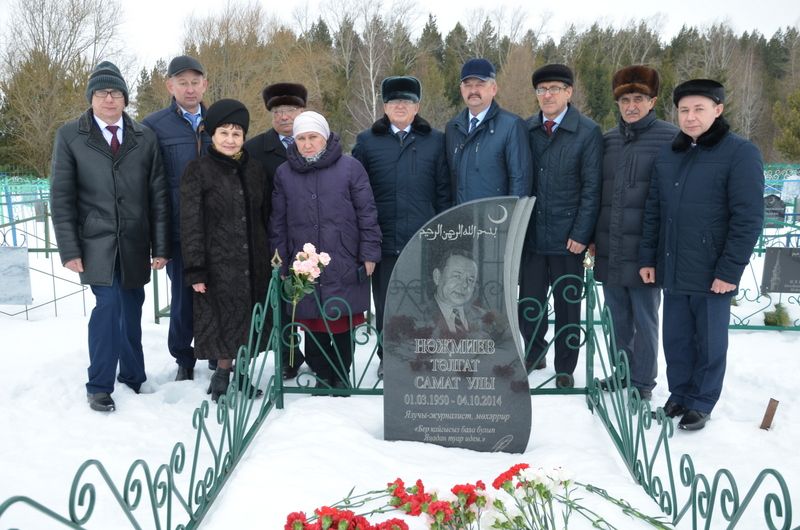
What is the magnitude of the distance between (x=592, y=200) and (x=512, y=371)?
1432 millimetres

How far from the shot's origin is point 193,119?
Answer: 4887 mm

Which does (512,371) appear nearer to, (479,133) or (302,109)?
(479,133)

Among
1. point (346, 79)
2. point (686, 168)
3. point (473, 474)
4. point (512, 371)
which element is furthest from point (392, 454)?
point (346, 79)

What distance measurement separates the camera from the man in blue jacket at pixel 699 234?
3912 mm

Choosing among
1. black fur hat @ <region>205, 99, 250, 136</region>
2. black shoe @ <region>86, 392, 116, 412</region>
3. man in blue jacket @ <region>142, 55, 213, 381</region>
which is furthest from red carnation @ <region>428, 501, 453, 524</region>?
man in blue jacket @ <region>142, 55, 213, 381</region>

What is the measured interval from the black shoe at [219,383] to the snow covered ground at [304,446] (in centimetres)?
17

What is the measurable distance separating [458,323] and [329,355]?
4.22 feet

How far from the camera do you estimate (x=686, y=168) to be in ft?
13.5

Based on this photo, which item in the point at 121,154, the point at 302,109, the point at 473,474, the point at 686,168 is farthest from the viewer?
the point at 302,109

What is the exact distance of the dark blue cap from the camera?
4.67 meters

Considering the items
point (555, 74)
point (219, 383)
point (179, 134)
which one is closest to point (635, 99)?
point (555, 74)

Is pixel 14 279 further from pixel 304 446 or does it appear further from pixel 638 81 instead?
pixel 638 81

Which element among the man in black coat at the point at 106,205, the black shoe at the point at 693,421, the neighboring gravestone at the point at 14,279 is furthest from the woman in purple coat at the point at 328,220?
the neighboring gravestone at the point at 14,279

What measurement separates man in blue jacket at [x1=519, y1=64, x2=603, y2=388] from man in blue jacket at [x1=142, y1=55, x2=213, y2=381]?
2.34 meters
